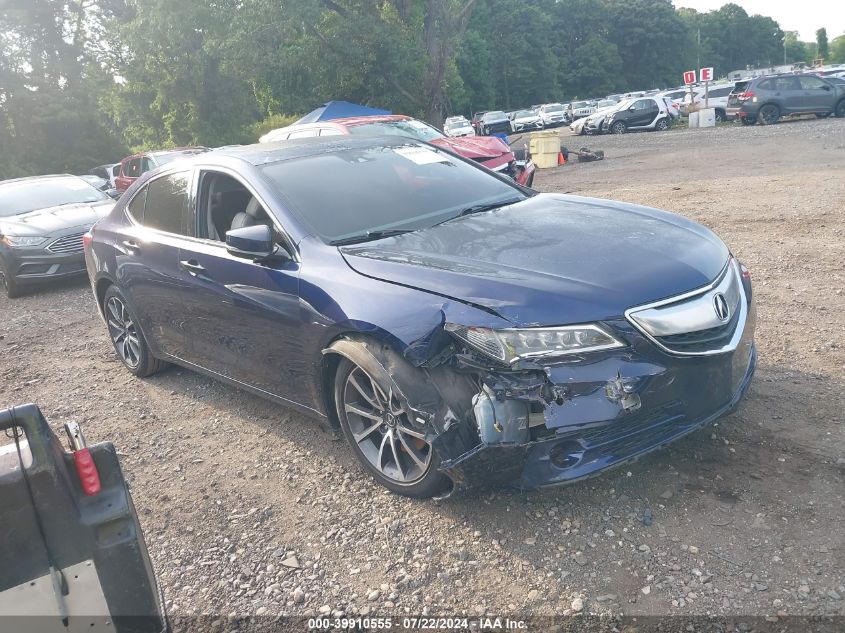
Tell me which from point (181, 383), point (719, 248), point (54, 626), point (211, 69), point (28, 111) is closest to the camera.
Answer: point (54, 626)

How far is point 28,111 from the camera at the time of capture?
36.9 meters

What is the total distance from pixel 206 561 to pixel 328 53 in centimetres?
2589

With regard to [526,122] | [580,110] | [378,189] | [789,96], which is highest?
[580,110]

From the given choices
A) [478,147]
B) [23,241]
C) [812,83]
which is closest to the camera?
[23,241]

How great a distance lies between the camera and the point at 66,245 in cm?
978

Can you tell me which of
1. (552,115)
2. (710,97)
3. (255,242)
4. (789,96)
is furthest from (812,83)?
(255,242)

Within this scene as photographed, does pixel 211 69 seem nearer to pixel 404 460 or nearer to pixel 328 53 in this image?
pixel 328 53

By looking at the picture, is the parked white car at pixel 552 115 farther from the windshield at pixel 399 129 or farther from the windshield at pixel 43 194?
the windshield at pixel 43 194

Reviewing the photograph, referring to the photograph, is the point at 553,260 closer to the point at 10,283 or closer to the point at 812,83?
the point at 10,283

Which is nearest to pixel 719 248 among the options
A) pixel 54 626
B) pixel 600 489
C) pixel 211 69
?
pixel 600 489

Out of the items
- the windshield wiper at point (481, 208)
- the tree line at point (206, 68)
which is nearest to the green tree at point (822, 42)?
the tree line at point (206, 68)

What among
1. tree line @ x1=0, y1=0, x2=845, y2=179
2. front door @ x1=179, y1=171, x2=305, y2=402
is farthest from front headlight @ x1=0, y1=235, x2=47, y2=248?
tree line @ x1=0, y1=0, x2=845, y2=179

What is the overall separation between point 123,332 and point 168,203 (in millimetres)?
1431

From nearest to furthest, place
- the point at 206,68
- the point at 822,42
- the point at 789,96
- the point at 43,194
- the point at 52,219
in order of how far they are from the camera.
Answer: the point at 52,219, the point at 43,194, the point at 789,96, the point at 206,68, the point at 822,42
